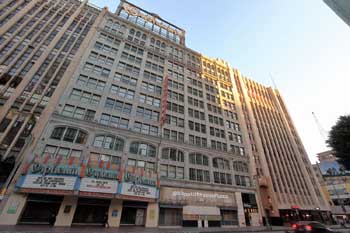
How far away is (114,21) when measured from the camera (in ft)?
146

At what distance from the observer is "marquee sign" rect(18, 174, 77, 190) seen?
66.4 feet

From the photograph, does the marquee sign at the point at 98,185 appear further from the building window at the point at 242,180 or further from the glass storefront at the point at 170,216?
the building window at the point at 242,180

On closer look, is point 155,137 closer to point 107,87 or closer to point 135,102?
point 135,102

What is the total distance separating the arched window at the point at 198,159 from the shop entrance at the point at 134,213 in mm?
12596

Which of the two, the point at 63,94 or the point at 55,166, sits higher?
the point at 63,94

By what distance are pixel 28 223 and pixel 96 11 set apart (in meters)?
49.7

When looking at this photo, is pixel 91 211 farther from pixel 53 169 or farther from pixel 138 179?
pixel 53 169

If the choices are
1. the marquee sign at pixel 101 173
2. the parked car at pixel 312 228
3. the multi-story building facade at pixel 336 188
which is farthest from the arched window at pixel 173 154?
the multi-story building facade at pixel 336 188

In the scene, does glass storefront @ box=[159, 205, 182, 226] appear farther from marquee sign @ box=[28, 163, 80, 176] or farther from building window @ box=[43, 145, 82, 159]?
building window @ box=[43, 145, 82, 159]

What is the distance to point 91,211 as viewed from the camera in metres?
23.5

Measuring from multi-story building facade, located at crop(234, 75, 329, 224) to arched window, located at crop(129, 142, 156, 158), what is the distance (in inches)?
1093

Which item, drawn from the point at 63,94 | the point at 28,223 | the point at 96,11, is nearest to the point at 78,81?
the point at 63,94

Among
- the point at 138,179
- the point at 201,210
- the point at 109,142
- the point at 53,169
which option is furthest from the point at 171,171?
the point at 53,169

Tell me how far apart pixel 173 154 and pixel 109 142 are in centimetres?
1222
